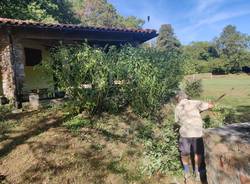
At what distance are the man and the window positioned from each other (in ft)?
33.7

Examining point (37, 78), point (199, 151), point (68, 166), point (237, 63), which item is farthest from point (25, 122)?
point (237, 63)

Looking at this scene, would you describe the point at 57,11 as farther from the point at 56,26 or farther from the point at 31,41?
the point at 56,26

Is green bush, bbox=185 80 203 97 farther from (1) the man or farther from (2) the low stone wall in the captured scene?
(2) the low stone wall

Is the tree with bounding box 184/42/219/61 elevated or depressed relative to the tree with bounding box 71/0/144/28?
depressed

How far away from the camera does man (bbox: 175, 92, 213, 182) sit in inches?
224

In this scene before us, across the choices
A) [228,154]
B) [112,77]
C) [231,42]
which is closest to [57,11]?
[112,77]

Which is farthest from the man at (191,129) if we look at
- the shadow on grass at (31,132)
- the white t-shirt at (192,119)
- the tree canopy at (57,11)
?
the tree canopy at (57,11)

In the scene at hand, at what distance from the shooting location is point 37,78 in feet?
48.7

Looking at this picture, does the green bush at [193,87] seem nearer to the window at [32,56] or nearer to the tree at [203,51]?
the window at [32,56]

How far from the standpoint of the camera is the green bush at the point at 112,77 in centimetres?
850

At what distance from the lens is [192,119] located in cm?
568

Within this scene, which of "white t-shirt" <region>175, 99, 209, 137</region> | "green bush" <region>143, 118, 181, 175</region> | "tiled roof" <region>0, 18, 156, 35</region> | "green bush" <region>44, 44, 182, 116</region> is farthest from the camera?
"tiled roof" <region>0, 18, 156, 35</region>

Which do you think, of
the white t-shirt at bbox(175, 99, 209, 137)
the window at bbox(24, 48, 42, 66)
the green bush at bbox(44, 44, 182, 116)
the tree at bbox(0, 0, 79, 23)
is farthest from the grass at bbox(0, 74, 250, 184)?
the tree at bbox(0, 0, 79, 23)

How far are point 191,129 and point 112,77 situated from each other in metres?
3.85
